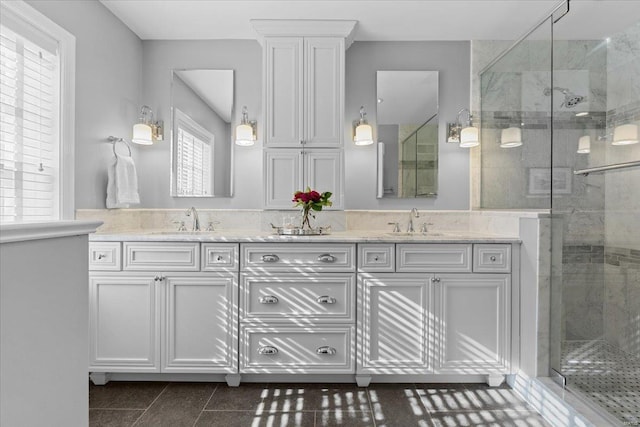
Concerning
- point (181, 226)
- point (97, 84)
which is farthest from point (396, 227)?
point (97, 84)

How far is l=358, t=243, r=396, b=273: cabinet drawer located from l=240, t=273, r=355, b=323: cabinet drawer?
0.15 m

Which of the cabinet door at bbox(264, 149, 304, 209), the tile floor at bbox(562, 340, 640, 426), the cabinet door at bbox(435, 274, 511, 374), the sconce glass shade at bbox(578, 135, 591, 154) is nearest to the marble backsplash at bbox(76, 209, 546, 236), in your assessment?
the cabinet door at bbox(264, 149, 304, 209)

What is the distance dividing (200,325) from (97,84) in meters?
1.70

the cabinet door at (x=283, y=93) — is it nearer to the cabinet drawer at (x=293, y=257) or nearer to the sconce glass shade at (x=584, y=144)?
the cabinet drawer at (x=293, y=257)

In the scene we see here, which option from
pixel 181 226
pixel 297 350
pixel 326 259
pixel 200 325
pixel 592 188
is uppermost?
pixel 592 188

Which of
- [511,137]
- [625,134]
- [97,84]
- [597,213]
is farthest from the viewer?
[511,137]

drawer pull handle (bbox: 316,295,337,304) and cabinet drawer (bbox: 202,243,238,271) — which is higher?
cabinet drawer (bbox: 202,243,238,271)

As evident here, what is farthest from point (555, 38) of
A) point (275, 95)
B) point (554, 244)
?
point (275, 95)

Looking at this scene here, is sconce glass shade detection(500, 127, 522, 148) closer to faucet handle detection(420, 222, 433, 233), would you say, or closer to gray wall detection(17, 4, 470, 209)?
gray wall detection(17, 4, 470, 209)

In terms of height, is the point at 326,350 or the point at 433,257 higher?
the point at 433,257

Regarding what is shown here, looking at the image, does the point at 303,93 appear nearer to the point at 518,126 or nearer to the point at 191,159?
the point at 191,159

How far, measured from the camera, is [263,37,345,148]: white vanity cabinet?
9.50 feet

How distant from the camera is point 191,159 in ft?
10.3

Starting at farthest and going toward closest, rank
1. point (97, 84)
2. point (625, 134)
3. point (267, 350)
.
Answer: point (97, 84) → point (267, 350) → point (625, 134)
